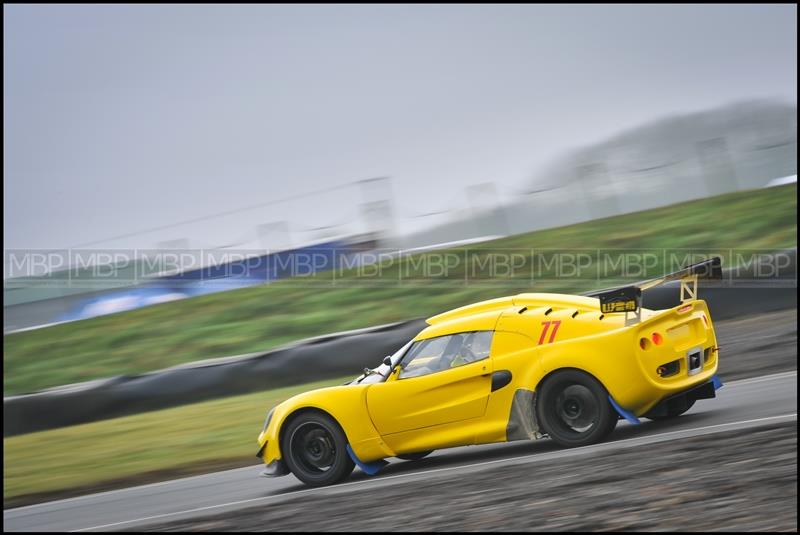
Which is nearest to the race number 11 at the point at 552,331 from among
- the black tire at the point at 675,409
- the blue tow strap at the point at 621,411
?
the blue tow strap at the point at 621,411

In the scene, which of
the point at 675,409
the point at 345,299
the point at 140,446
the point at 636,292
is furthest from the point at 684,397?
the point at 345,299

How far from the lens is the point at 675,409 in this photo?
7.75m

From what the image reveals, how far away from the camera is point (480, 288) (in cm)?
1716

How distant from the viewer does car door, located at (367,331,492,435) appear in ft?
23.3

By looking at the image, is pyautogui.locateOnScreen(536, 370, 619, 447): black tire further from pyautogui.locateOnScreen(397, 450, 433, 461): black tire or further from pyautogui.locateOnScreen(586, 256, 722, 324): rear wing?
pyautogui.locateOnScreen(397, 450, 433, 461): black tire

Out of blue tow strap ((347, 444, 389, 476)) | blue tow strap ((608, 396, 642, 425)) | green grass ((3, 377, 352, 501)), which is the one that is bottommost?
green grass ((3, 377, 352, 501))

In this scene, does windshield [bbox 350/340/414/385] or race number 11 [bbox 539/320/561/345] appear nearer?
race number 11 [bbox 539/320/561/345]

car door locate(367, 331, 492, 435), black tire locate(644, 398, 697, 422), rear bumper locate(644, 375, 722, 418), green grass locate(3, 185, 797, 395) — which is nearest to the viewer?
rear bumper locate(644, 375, 722, 418)

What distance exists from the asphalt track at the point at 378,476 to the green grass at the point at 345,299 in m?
7.17

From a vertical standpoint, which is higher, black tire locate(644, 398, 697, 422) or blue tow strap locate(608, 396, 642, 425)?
blue tow strap locate(608, 396, 642, 425)

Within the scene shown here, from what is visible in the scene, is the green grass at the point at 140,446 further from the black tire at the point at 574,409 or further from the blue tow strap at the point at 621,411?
the blue tow strap at the point at 621,411

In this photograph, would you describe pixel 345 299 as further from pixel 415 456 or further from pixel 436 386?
pixel 436 386

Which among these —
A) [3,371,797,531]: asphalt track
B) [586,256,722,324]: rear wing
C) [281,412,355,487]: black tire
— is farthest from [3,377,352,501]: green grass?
[586,256,722,324]: rear wing

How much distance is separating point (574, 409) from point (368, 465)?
5.93 feet
